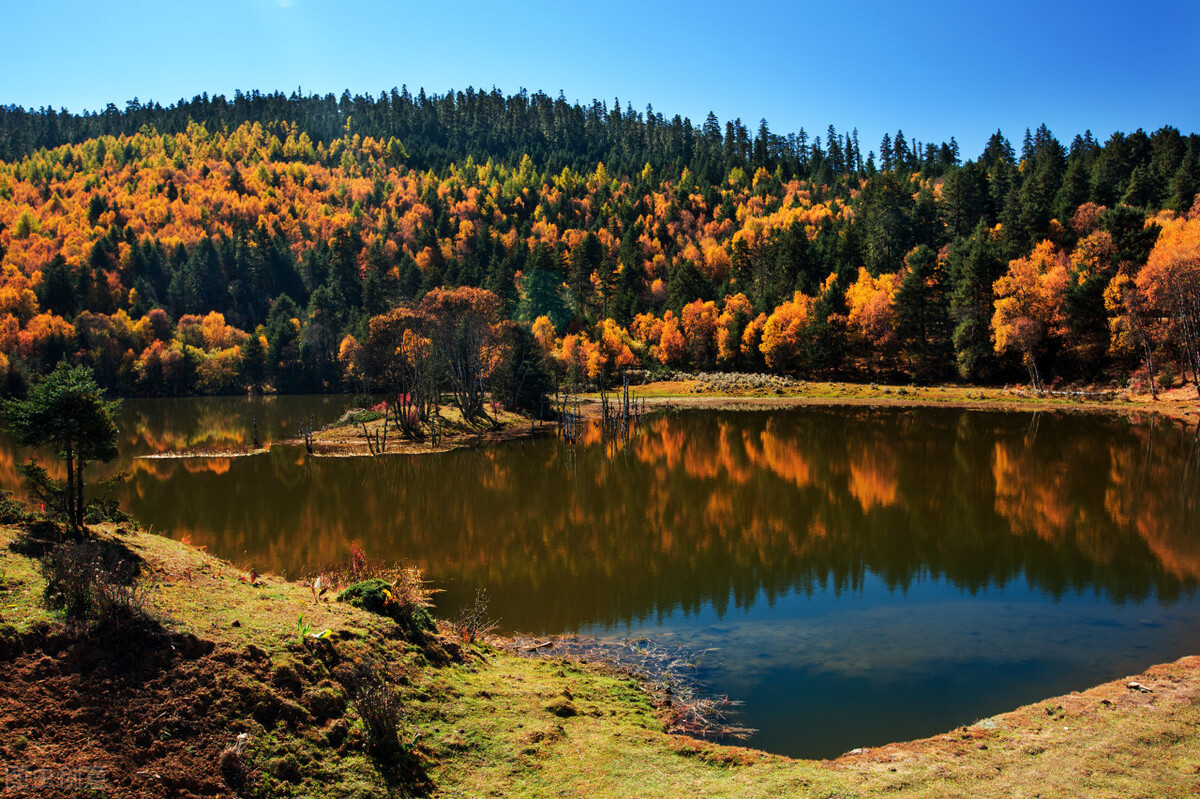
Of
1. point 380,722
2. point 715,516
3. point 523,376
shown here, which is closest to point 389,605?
point 380,722

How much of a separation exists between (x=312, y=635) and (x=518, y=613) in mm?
7114

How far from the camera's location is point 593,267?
114 meters

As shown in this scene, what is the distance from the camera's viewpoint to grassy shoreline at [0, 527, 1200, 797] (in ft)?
24.9

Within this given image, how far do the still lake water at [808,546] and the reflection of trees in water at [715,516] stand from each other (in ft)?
0.42

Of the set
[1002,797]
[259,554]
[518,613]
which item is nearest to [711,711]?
[1002,797]

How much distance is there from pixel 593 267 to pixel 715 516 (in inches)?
3631

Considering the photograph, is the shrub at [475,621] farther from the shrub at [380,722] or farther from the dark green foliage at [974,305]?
the dark green foliage at [974,305]

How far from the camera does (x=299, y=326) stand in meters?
118

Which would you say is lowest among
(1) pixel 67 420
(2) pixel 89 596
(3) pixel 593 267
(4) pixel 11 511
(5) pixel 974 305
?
(2) pixel 89 596

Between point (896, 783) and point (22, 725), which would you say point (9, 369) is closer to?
point (22, 725)

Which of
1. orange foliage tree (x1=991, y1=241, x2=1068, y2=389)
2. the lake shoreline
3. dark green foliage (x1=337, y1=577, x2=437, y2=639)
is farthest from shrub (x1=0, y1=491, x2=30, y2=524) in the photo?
orange foliage tree (x1=991, y1=241, x2=1068, y2=389)

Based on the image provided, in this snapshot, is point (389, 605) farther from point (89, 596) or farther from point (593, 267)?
point (593, 267)

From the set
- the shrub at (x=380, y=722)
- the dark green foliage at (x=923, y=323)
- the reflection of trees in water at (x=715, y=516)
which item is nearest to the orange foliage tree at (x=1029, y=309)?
the dark green foliage at (x=923, y=323)

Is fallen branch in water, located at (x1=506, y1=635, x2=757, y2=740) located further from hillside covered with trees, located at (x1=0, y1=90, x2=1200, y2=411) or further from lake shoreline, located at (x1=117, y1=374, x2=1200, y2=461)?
hillside covered with trees, located at (x1=0, y1=90, x2=1200, y2=411)
